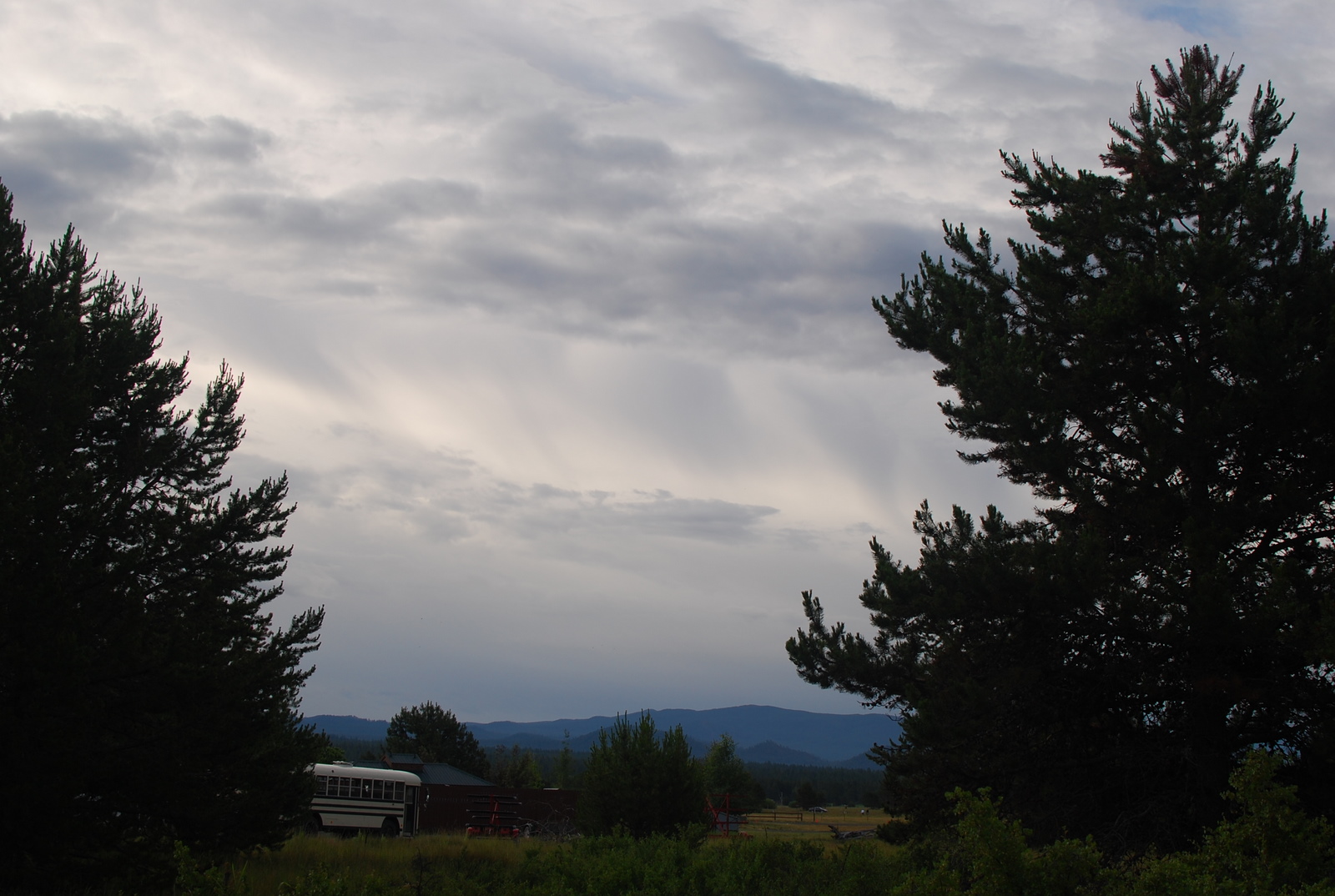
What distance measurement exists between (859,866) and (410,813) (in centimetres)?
2691

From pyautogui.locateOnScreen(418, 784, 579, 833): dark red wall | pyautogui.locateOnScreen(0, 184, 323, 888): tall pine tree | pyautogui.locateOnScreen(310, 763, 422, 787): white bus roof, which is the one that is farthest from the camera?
pyautogui.locateOnScreen(418, 784, 579, 833): dark red wall

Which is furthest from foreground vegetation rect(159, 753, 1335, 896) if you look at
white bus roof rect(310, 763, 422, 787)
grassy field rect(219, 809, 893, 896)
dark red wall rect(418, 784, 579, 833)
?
dark red wall rect(418, 784, 579, 833)

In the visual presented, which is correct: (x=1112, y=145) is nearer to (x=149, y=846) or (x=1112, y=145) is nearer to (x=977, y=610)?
(x=977, y=610)

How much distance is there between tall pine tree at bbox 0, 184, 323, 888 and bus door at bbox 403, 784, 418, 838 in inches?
577

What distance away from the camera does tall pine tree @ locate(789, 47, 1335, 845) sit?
12.5 meters

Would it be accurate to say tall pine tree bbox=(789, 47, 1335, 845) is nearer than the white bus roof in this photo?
Yes

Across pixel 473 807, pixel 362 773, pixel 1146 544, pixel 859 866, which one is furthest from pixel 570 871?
pixel 473 807

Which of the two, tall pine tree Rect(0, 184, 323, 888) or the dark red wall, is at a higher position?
tall pine tree Rect(0, 184, 323, 888)

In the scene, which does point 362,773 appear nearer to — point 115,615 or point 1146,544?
point 115,615

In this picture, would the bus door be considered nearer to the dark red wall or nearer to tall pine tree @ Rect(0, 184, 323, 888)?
the dark red wall

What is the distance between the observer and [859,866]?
1187 cm

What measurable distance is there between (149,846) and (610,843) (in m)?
7.49

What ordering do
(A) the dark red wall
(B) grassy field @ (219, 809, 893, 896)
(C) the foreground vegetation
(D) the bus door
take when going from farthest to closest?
(A) the dark red wall → (D) the bus door → (B) grassy field @ (219, 809, 893, 896) → (C) the foreground vegetation

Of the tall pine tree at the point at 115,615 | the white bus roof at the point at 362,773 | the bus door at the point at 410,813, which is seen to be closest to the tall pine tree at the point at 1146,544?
the tall pine tree at the point at 115,615
